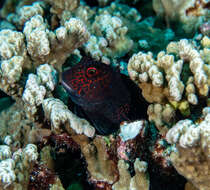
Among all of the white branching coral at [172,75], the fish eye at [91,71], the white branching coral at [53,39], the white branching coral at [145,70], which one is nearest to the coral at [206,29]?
the white branching coral at [172,75]

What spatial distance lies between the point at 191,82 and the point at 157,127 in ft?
2.20

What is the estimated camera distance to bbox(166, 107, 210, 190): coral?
1943mm

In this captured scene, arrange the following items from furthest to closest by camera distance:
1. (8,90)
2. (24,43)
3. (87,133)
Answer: (24,43) → (8,90) → (87,133)

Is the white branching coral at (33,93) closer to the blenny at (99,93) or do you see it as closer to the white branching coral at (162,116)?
the blenny at (99,93)

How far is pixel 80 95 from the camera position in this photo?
286 centimetres

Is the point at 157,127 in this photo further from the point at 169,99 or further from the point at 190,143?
the point at 190,143

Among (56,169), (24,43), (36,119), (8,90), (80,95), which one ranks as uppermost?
(24,43)

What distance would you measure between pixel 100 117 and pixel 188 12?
359 cm

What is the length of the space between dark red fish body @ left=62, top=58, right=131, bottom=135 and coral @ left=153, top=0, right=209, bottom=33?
9.22ft

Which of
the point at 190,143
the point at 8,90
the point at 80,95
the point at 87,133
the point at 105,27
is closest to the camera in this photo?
the point at 190,143

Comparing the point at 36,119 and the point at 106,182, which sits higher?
the point at 36,119

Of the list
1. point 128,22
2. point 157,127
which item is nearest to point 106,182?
point 157,127

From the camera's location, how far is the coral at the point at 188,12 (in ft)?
16.0

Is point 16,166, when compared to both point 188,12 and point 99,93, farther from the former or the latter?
point 188,12
